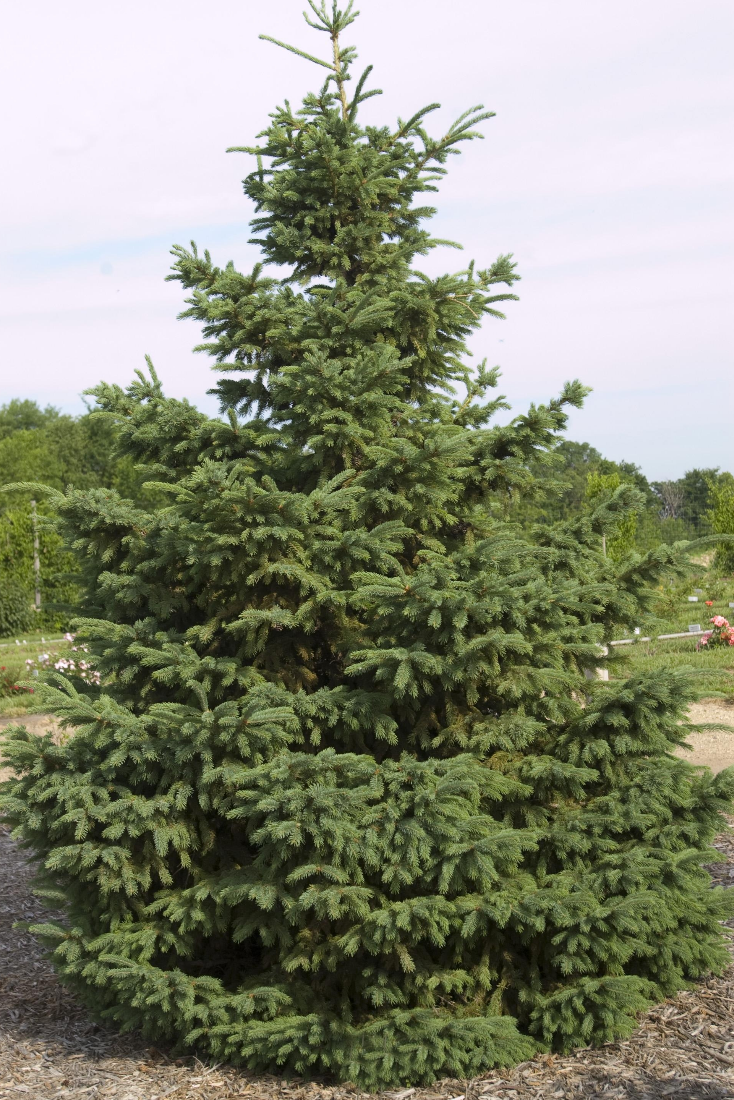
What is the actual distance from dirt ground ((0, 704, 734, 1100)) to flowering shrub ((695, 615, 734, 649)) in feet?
29.7

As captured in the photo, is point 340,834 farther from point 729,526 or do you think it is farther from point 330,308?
point 729,526

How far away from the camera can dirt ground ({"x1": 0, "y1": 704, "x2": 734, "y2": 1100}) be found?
3.30 metres

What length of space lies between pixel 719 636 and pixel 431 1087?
10259mm

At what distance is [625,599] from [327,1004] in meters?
2.10

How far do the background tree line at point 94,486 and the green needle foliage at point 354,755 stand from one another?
0.52m

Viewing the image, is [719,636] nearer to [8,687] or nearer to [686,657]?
[686,657]

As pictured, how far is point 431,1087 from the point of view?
11.2 ft

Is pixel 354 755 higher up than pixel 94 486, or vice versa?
pixel 94 486

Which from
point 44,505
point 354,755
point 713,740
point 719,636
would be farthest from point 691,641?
point 354,755

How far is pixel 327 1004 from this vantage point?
11.7 feet

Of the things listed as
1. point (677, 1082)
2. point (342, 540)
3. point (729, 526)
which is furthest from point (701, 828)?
point (729, 526)

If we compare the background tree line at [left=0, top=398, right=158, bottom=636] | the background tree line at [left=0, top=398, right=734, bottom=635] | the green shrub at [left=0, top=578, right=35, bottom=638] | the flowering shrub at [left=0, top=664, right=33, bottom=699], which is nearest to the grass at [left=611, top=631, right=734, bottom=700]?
the background tree line at [left=0, top=398, right=734, bottom=635]

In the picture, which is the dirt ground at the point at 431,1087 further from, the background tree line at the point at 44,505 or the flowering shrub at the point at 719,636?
the flowering shrub at the point at 719,636

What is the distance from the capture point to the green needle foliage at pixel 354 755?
3.36 meters
